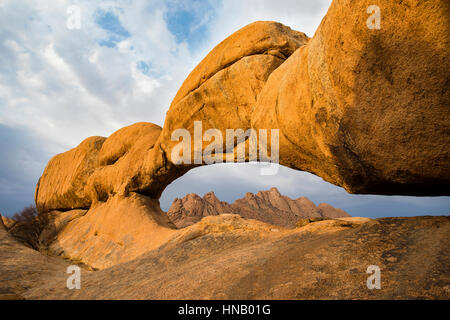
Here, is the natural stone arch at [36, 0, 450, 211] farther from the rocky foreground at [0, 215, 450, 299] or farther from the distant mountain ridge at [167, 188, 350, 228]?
the distant mountain ridge at [167, 188, 350, 228]

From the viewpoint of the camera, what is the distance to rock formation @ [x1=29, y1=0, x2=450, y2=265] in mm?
2609

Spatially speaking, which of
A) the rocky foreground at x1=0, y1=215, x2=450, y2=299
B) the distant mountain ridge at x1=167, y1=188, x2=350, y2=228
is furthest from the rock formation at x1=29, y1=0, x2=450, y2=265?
the distant mountain ridge at x1=167, y1=188, x2=350, y2=228

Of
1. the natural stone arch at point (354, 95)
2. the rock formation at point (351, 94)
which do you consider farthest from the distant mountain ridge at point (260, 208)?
the natural stone arch at point (354, 95)

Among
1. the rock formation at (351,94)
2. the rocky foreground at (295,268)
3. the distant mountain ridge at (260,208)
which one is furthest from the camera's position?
the distant mountain ridge at (260,208)

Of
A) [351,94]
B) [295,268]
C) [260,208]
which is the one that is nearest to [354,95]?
[351,94]

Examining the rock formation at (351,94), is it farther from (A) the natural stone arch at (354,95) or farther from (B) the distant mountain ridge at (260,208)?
(B) the distant mountain ridge at (260,208)

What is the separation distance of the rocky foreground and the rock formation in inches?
34.8

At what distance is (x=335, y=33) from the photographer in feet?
10.6

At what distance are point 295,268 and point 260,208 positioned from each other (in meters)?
35.8

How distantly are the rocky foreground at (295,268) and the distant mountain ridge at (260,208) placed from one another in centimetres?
2537

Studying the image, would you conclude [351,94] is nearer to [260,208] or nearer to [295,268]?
[295,268]

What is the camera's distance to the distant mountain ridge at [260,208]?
33375 millimetres

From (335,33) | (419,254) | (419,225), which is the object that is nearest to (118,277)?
(419,254)

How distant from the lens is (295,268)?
3043 mm
